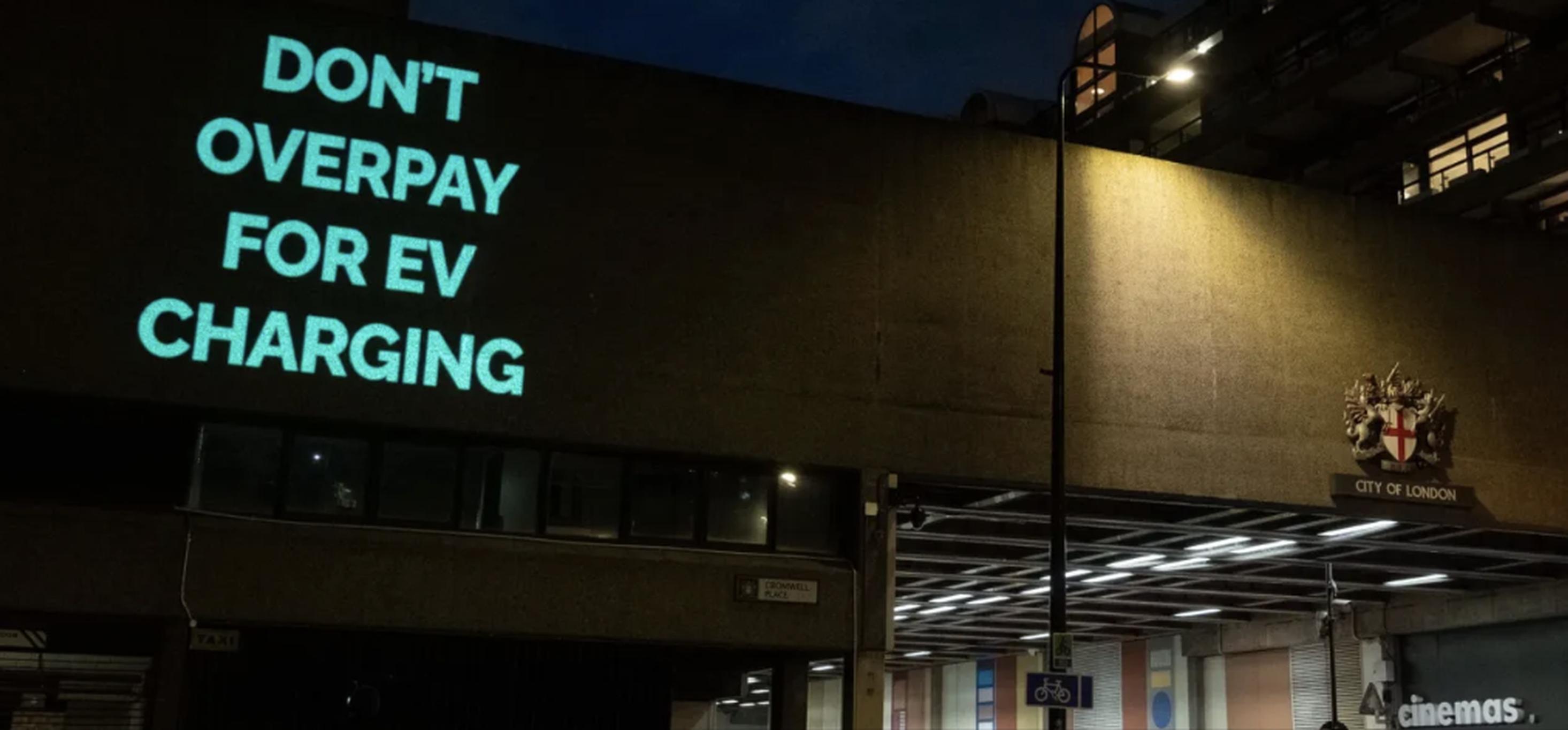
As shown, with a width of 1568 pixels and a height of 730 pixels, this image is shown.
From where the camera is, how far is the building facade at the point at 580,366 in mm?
18281

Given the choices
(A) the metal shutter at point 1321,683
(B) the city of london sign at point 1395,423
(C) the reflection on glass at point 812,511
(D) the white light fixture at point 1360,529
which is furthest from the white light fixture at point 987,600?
(C) the reflection on glass at point 812,511

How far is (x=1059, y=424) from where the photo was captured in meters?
19.8

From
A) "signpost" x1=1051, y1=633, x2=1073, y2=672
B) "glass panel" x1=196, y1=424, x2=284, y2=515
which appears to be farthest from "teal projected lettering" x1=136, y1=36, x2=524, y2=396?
"signpost" x1=1051, y1=633, x2=1073, y2=672

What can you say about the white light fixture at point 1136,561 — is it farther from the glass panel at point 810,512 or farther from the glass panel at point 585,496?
the glass panel at point 585,496

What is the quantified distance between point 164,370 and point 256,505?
6.30 feet

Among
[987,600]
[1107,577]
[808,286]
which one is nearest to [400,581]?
[808,286]

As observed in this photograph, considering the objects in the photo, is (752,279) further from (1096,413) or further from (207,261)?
(207,261)

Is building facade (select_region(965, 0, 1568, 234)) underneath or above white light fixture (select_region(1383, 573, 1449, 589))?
above

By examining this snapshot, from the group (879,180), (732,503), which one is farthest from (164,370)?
(879,180)

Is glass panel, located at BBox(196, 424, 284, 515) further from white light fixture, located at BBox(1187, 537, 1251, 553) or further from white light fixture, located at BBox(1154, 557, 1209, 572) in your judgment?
white light fixture, located at BBox(1154, 557, 1209, 572)

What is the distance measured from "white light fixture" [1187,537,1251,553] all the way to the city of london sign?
3.98 m

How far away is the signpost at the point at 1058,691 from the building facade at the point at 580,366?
7.47ft

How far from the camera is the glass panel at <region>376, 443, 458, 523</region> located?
19250 mm

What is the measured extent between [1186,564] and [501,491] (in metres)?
16.2
